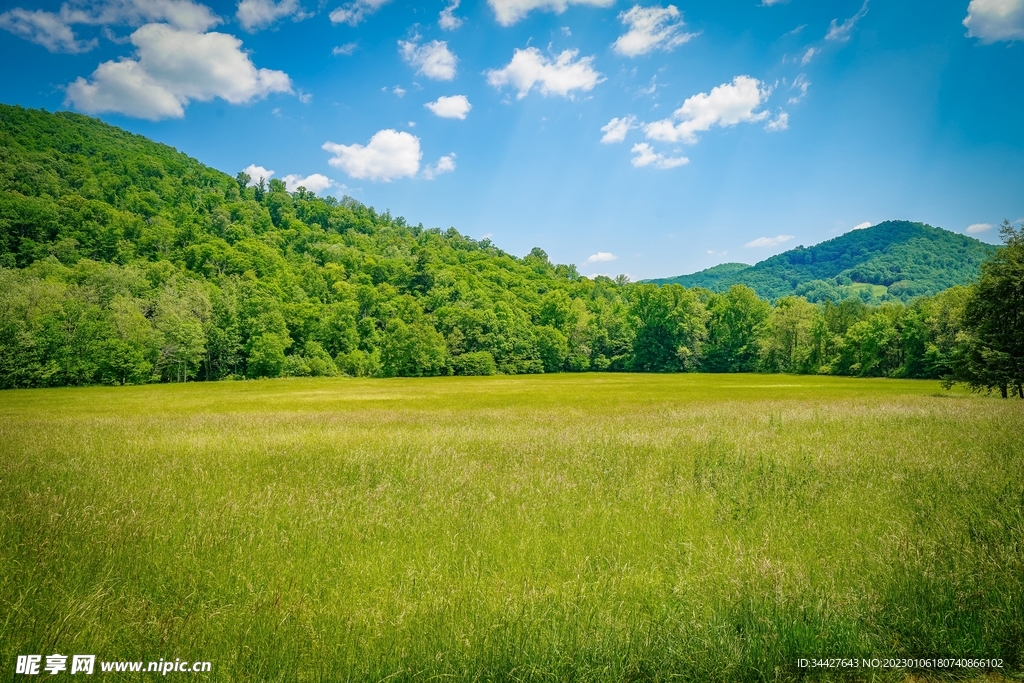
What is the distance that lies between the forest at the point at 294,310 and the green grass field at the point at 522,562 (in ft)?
119

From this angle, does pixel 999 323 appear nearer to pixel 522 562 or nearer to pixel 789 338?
pixel 522 562

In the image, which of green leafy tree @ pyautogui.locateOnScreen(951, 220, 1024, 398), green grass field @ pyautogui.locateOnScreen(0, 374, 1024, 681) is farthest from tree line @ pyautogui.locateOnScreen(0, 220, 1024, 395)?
green grass field @ pyautogui.locateOnScreen(0, 374, 1024, 681)

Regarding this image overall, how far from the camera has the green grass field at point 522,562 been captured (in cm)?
396

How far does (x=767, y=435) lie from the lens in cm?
1421

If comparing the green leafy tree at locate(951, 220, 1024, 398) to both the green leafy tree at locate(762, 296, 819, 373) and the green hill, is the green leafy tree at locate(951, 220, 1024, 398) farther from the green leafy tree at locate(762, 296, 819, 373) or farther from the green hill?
the green hill

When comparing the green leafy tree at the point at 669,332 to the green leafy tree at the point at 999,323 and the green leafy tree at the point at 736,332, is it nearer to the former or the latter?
the green leafy tree at the point at 736,332

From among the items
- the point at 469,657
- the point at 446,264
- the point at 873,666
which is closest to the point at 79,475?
the point at 469,657

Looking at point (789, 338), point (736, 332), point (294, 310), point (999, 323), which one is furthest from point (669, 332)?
point (294, 310)

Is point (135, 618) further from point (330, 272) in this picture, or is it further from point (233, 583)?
point (330, 272)

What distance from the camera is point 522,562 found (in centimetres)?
573

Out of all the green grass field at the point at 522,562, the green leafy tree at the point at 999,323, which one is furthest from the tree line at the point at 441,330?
the green grass field at the point at 522,562

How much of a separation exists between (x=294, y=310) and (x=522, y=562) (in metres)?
96.8

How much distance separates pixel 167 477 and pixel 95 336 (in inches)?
2712

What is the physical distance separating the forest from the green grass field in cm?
3640
